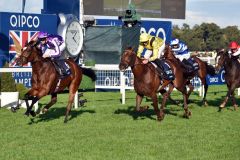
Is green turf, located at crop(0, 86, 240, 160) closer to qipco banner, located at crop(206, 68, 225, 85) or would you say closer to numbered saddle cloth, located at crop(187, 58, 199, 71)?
numbered saddle cloth, located at crop(187, 58, 199, 71)

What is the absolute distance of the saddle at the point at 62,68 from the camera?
400 inches

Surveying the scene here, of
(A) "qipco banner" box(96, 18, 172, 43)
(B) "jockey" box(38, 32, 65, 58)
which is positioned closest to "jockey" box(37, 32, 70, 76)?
(B) "jockey" box(38, 32, 65, 58)

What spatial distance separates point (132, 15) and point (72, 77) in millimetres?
10169

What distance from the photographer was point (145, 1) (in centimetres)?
2369

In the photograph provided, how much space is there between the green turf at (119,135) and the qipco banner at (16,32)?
4388 millimetres

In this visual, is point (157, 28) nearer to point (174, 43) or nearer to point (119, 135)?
point (174, 43)

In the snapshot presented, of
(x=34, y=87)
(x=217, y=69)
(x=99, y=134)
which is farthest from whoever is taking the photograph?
(x=217, y=69)

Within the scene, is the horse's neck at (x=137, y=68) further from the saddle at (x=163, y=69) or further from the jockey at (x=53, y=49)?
the jockey at (x=53, y=49)

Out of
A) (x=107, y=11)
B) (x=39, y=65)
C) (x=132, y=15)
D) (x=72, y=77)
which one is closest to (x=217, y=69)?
(x=72, y=77)

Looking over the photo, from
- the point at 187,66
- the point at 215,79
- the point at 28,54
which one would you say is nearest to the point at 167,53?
the point at 187,66

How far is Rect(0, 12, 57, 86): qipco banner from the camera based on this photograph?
16.1m

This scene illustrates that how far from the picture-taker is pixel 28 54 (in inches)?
384

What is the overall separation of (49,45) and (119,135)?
291 cm

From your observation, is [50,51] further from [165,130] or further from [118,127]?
[165,130]
